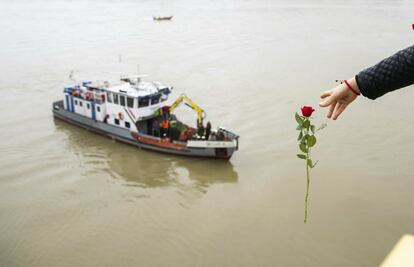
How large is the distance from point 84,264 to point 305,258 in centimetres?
525

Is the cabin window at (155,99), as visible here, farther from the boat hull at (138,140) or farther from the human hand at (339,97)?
the human hand at (339,97)

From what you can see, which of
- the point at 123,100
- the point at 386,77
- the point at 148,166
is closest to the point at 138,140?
the point at 148,166

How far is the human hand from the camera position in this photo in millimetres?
1880

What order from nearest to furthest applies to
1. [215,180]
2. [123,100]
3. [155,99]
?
[215,180] → [123,100] → [155,99]

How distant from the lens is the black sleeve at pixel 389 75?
158cm

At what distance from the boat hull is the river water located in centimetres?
32

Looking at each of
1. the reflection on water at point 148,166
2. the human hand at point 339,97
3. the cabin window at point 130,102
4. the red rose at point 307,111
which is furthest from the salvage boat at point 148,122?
the human hand at point 339,97

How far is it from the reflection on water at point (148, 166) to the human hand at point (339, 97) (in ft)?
38.0

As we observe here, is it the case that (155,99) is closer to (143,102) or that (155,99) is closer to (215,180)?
(143,102)

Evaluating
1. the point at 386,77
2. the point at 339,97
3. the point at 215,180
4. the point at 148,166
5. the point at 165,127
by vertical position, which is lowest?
the point at 215,180

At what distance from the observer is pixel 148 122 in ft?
54.1

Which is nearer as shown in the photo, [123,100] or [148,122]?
[123,100]

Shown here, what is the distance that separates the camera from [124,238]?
10.7 meters

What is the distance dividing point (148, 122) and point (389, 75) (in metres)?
15.2
